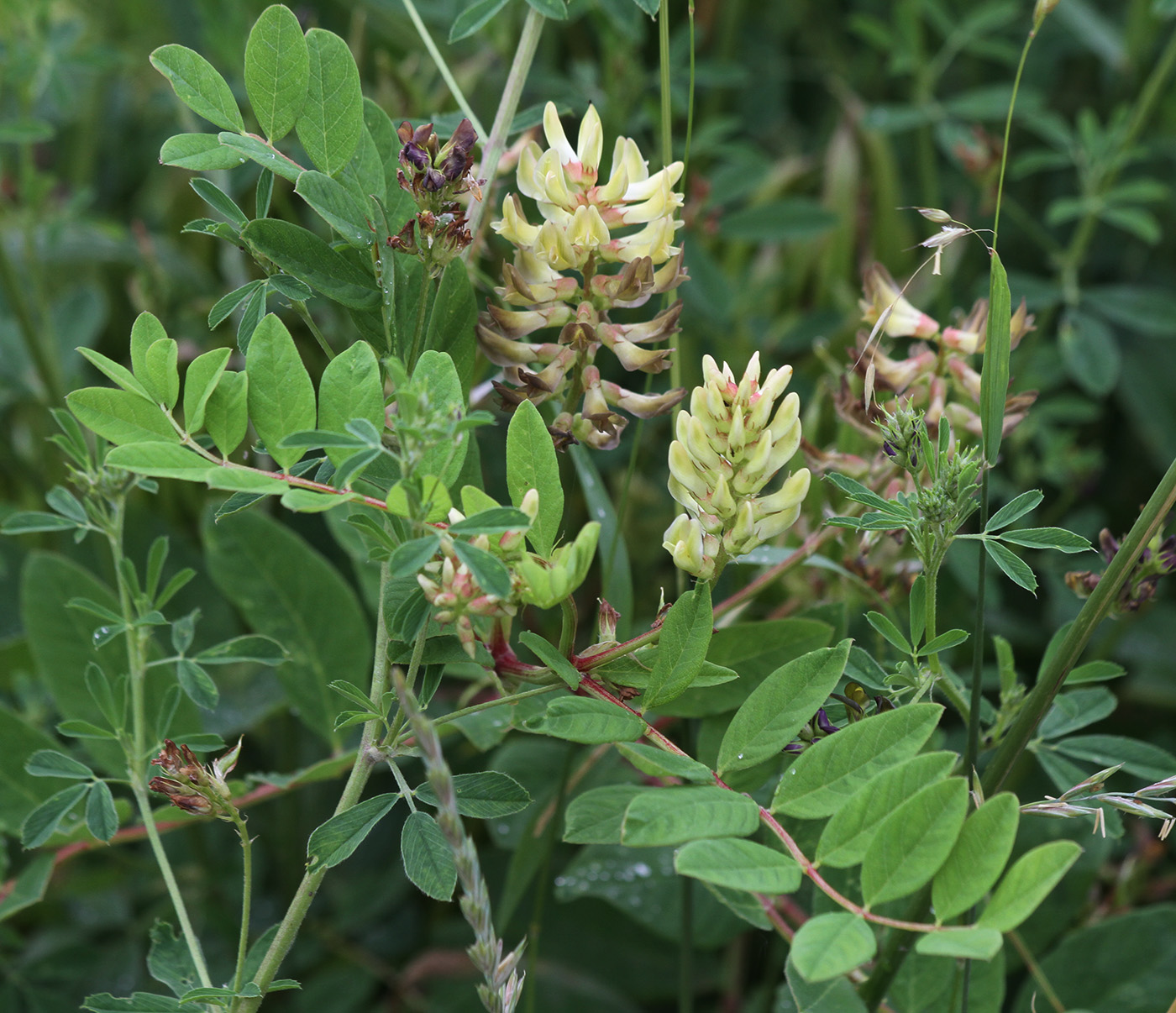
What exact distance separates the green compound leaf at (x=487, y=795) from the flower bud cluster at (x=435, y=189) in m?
0.22

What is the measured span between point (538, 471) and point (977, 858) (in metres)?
0.23

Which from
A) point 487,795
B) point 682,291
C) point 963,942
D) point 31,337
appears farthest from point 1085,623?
point 31,337

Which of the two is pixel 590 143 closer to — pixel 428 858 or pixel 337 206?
pixel 337 206

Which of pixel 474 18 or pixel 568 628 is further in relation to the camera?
pixel 474 18

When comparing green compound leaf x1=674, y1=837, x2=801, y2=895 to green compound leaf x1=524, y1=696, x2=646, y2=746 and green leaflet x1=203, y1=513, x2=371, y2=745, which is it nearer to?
green compound leaf x1=524, y1=696, x2=646, y2=746

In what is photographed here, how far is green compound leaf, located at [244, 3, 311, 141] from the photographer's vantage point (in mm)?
486

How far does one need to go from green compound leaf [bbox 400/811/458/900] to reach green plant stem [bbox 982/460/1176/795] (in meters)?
0.25

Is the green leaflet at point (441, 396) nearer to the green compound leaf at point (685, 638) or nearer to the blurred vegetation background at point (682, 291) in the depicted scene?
the green compound leaf at point (685, 638)

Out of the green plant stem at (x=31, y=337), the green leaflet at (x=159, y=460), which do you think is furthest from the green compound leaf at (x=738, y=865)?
the green plant stem at (x=31, y=337)

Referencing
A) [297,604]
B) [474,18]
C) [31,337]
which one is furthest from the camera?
[31,337]

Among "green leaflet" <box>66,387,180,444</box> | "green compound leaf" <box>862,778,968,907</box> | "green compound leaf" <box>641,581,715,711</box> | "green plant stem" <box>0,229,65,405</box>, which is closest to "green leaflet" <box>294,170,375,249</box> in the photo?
"green leaflet" <box>66,387,180,444</box>

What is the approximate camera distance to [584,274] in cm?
51

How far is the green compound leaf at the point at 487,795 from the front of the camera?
455mm

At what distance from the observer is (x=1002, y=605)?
1.15 metres
